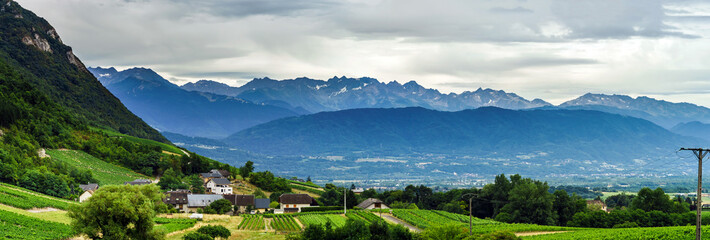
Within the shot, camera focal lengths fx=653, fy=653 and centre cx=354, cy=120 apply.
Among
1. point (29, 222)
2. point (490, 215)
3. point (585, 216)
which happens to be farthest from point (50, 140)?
point (585, 216)

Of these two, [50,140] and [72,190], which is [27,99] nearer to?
[50,140]

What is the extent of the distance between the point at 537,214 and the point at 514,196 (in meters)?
4.79

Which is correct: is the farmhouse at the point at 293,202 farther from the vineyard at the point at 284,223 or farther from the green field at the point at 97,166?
the green field at the point at 97,166

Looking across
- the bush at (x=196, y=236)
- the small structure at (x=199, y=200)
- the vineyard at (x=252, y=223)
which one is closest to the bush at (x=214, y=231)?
the bush at (x=196, y=236)

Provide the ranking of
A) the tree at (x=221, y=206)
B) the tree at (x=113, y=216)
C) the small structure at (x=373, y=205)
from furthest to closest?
the small structure at (x=373, y=205), the tree at (x=221, y=206), the tree at (x=113, y=216)

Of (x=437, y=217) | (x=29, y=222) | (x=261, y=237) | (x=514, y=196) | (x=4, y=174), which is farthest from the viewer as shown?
(x=514, y=196)

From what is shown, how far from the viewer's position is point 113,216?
1976 inches

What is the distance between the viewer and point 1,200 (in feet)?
200

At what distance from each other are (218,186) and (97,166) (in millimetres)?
22176

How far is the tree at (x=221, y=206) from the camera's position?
101312mm

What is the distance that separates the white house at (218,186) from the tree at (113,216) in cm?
7353

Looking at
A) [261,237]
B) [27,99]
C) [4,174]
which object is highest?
[27,99]

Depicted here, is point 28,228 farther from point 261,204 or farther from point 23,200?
point 261,204

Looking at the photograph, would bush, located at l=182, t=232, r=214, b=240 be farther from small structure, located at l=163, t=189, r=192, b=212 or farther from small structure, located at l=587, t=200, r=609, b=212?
small structure, located at l=587, t=200, r=609, b=212
